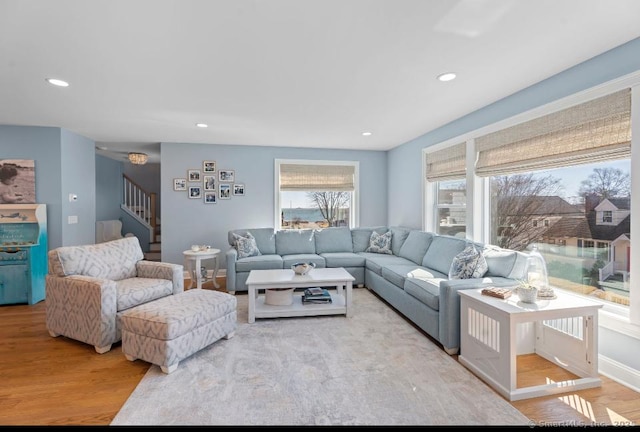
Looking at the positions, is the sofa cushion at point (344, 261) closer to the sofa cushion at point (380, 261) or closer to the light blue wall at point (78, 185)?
the sofa cushion at point (380, 261)

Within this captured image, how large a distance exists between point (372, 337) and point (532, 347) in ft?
4.51

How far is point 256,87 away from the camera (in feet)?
8.98

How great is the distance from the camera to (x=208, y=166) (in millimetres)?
5172

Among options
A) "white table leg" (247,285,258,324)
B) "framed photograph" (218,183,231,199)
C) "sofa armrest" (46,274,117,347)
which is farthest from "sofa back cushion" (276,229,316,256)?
"sofa armrest" (46,274,117,347)

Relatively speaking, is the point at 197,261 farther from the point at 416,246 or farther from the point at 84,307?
the point at 416,246

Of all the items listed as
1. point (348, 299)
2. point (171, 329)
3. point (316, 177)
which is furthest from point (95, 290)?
point (316, 177)

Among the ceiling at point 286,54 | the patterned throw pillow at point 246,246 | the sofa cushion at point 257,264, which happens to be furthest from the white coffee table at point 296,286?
the ceiling at point 286,54

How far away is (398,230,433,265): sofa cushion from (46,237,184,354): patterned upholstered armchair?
3.00 meters

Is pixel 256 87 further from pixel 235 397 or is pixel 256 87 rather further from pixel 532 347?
pixel 532 347

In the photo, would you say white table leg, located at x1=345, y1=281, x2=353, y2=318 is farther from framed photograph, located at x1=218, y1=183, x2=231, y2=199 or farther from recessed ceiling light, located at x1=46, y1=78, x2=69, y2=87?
recessed ceiling light, located at x1=46, y1=78, x2=69, y2=87

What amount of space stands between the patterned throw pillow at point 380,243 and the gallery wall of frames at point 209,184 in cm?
249

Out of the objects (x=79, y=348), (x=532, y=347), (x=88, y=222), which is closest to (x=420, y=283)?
(x=532, y=347)

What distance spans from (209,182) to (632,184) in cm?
518

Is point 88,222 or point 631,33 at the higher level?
point 631,33
